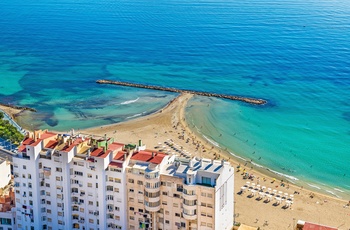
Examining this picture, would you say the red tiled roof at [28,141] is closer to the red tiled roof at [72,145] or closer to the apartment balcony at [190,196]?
→ the red tiled roof at [72,145]

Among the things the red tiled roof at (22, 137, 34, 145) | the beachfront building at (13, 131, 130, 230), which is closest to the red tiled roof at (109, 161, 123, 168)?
the beachfront building at (13, 131, 130, 230)

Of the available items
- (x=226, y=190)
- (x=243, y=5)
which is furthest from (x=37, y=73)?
(x=243, y=5)

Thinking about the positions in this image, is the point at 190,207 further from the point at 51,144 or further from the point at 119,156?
the point at 51,144

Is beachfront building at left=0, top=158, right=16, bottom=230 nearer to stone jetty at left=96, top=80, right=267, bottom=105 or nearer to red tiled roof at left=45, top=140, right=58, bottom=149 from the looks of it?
red tiled roof at left=45, top=140, right=58, bottom=149

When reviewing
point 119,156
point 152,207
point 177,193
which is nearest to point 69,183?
point 119,156

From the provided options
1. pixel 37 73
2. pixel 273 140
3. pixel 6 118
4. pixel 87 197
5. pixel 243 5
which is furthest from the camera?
pixel 243 5

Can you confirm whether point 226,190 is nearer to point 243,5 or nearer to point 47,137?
point 47,137
